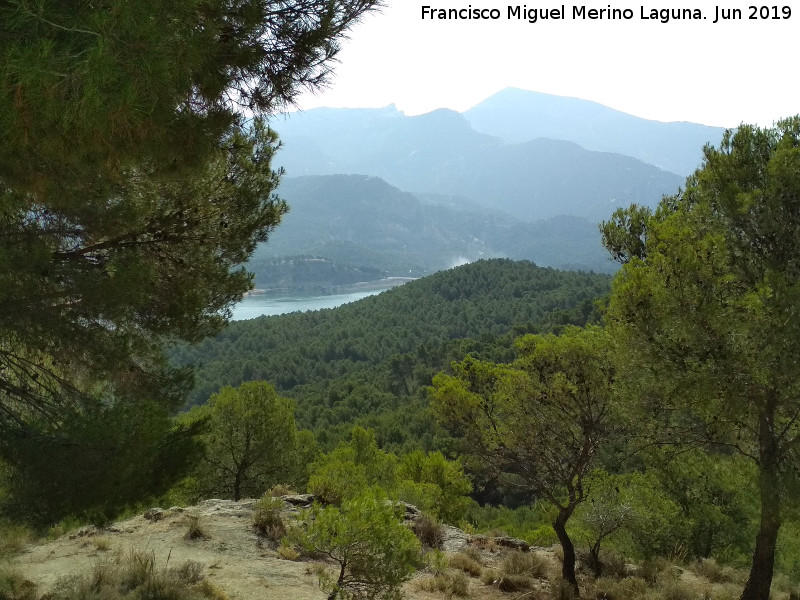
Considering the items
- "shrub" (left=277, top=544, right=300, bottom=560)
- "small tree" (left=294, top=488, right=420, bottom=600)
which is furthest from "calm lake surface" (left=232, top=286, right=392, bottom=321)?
"small tree" (left=294, top=488, right=420, bottom=600)

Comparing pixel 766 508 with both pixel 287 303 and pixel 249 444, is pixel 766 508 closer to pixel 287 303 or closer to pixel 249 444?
pixel 249 444

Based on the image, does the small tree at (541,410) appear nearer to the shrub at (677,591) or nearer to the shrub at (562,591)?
the shrub at (562,591)

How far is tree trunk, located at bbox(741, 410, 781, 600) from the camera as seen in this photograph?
4836 mm

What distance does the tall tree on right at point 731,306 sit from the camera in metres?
4.55

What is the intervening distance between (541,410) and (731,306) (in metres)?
2.69

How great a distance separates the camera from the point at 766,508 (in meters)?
4.95

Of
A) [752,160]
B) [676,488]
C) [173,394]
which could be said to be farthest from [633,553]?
[173,394]

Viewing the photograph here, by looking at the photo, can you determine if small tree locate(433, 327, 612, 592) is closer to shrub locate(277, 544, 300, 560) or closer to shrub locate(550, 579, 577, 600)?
shrub locate(550, 579, 577, 600)

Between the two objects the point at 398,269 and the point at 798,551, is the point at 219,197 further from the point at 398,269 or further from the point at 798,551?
the point at 398,269

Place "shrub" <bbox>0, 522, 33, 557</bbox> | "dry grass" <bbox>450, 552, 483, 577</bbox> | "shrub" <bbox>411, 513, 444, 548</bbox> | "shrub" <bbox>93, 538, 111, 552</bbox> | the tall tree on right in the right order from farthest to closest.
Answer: "shrub" <bbox>411, 513, 444, 548</bbox>, "dry grass" <bbox>450, 552, 483, 577</bbox>, "shrub" <bbox>93, 538, 111, 552</bbox>, the tall tree on right, "shrub" <bbox>0, 522, 33, 557</bbox>

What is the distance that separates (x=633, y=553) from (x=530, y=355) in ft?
18.9

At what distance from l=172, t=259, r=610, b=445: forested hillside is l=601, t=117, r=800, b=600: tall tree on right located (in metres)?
23.3

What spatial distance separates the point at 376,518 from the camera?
3.76 m

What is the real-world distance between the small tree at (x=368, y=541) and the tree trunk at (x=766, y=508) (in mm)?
3390
